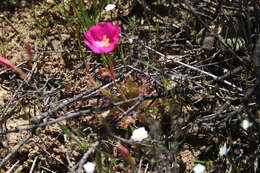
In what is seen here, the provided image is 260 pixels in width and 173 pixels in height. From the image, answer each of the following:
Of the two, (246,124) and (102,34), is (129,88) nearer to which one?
(102,34)

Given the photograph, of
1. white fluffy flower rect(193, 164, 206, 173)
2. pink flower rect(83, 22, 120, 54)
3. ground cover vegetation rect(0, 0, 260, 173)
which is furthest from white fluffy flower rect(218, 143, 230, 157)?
pink flower rect(83, 22, 120, 54)

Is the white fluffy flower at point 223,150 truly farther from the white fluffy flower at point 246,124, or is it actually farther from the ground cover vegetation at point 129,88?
the white fluffy flower at point 246,124

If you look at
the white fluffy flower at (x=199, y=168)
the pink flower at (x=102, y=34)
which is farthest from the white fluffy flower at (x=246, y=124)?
the pink flower at (x=102, y=34)

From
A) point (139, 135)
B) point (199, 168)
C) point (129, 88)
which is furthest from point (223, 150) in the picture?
point (129, 88)

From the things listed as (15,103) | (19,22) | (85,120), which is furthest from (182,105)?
(19,22)

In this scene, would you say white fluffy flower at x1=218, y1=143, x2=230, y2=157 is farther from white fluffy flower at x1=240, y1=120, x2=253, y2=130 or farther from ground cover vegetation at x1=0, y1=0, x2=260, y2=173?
white fluffy flower at x1=240, y1=120, x2=253, y2=130

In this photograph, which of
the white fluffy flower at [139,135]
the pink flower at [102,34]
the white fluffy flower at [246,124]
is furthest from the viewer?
the pink flower at [102,34]

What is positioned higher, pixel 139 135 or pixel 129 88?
pixel 129 88

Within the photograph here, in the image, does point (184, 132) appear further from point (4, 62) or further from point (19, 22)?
point (19, 22)

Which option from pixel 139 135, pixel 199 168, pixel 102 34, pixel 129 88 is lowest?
pixel 199 168
